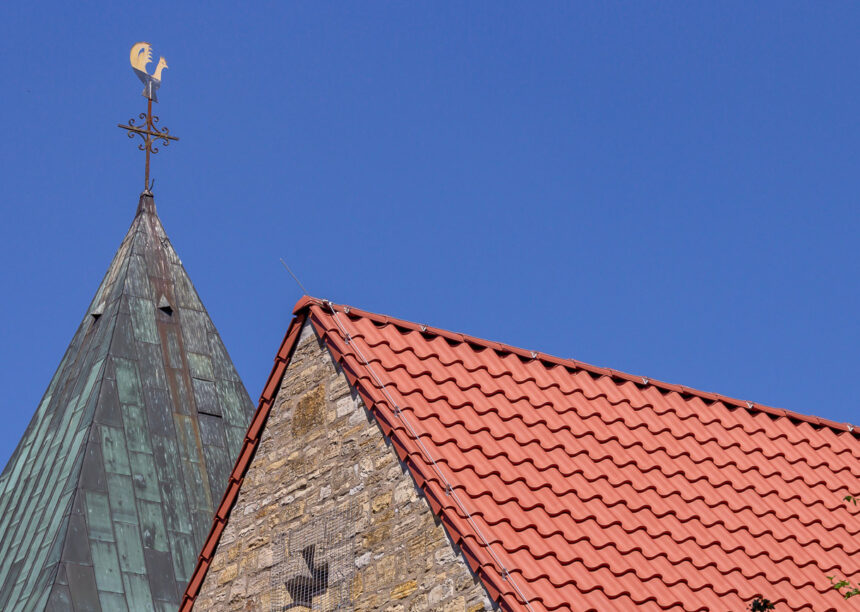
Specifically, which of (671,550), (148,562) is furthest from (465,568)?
(148,562)

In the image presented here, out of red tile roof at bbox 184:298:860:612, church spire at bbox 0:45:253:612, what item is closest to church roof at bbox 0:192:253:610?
church spire at bbox 0:45:253:612

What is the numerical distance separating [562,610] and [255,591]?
2.99 m

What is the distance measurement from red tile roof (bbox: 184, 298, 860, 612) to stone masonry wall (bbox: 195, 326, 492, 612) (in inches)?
5.8

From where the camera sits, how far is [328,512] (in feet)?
42.8

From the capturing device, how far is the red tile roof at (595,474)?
1191cm

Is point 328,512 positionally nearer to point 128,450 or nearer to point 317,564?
point 317,564

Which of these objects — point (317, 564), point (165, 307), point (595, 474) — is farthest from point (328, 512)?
point (165, 307)

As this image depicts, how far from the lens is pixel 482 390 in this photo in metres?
13.5

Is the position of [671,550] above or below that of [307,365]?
below

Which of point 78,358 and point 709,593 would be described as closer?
point 709,593

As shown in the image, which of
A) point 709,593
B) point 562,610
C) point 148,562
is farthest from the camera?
point 148,562

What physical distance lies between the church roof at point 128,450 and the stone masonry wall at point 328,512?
32.3 feet

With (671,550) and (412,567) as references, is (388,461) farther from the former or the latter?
(671,550)

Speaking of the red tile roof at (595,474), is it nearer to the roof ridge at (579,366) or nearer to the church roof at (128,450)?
the roof ridge at (579,366)
